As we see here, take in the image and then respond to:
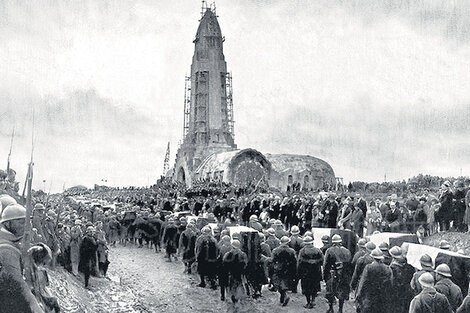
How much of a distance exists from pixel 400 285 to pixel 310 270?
8.32ft

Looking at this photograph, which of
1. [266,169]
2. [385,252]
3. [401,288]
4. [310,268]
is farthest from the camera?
[266,169]

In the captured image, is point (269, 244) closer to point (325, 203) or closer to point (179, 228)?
point (325, 203)

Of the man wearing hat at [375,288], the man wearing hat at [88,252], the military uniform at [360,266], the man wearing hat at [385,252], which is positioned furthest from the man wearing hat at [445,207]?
the man wearing hat at [88,252]

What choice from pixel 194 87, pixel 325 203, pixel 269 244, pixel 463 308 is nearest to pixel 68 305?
pixel 269 244

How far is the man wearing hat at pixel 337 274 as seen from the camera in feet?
33.7

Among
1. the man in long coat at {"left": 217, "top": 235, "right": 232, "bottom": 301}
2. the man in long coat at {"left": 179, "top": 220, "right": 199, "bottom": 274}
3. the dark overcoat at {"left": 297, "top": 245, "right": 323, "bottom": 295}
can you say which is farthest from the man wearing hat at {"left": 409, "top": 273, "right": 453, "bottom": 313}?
the man in long coat at {"left": 179, "top": 220, "right": 199, "bottom": 274}

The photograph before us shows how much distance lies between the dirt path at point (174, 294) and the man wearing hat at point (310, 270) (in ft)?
1.25

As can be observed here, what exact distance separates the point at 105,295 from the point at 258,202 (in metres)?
10.7

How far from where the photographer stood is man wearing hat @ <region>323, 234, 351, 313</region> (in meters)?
10.3

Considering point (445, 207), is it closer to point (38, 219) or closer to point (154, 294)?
point (154, 294)

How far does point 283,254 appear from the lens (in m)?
11.3

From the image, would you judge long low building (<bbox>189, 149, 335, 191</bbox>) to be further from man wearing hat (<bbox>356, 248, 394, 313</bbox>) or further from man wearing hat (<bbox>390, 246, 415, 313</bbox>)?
man wearing hat (<bbox>356, 248, 394, 313</bbox>)

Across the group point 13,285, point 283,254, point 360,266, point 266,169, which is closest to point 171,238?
point 283,254

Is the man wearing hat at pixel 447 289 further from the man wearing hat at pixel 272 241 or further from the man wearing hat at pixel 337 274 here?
the man wearing hat at pixel 272 241
